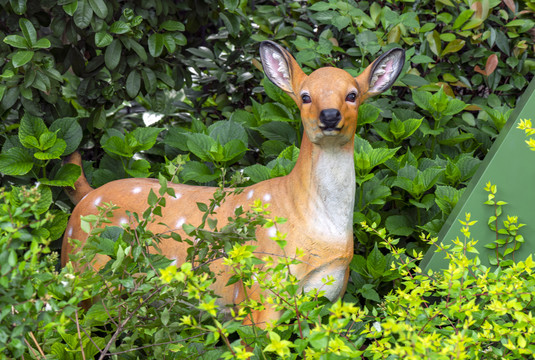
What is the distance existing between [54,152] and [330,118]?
1.47m

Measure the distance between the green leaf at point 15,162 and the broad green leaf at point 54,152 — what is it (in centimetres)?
10

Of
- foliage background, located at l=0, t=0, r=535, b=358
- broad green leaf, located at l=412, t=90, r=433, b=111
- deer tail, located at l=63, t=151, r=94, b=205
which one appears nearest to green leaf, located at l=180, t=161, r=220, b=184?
foliage background, located at l=0, t=0, r=535, b=358

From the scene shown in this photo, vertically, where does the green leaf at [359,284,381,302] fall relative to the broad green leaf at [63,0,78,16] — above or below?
below

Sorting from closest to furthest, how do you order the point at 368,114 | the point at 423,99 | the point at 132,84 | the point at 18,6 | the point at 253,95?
the point at 18,6
the point at 368,114
the point at 132,84
the point at 423,99
the point at 253,95

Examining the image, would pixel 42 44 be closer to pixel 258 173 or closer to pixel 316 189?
pixel 258 173

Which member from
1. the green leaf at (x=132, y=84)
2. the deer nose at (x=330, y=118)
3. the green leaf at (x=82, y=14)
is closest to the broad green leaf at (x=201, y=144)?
the green leaf at (x=132, y=84)

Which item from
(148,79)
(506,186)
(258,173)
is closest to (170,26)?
(148,79)

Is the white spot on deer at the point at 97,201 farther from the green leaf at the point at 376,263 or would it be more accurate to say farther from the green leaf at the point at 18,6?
the green leaf at the point at 376,263

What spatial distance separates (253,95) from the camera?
183 inches

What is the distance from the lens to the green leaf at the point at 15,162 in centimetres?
318

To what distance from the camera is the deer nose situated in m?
2.34

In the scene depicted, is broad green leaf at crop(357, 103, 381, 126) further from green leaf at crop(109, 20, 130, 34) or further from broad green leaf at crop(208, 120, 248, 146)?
green leaf at crop(109, 20, 130, 34)

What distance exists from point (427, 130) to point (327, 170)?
1.40m

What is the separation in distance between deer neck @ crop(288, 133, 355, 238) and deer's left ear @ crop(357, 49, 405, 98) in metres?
0.28
